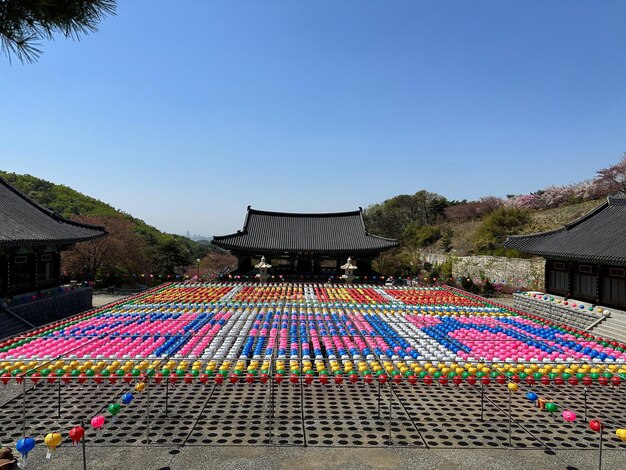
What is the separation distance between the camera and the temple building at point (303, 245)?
98.9 feet

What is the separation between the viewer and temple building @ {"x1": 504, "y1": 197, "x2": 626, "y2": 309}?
17.3m

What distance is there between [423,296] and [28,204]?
75.7 feet

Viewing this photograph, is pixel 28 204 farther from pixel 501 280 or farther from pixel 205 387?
pixel 501 280

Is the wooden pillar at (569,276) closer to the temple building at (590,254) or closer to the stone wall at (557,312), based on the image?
the temple building at (590,254)

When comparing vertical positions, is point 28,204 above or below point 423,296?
above

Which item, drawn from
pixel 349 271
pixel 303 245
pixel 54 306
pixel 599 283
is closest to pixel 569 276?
pixel 599 283

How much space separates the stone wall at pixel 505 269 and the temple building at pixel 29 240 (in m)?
26.9

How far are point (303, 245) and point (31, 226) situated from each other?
17.3 metres

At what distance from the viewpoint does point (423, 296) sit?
2219cm

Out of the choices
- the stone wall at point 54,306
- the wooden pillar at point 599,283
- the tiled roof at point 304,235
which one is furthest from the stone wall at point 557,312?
the stone wall at point 54,306

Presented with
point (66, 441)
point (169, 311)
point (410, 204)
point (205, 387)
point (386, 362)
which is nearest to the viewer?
point (66, 441)

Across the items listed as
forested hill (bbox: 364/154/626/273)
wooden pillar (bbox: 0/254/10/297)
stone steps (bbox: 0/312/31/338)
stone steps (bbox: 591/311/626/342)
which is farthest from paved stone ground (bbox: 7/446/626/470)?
forested hill (bbox: 364/154/626/273)

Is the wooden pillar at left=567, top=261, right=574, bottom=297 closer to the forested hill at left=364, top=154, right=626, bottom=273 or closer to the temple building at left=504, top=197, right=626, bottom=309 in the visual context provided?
the temple building at left=504, top=197, right=626, bottom=309

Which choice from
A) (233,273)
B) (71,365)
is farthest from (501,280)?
(71,365)
